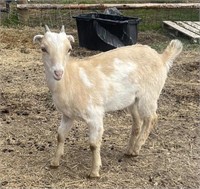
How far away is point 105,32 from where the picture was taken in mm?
7840

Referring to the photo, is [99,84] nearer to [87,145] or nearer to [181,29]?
[87,145]

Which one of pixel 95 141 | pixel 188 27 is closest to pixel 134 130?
pixel 95 141

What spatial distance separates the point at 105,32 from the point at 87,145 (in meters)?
3.81

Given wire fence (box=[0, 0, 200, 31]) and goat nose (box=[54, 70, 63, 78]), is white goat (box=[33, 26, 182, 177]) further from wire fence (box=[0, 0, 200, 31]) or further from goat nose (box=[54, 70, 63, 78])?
wire fence (box=[0, 0, 200, 31])

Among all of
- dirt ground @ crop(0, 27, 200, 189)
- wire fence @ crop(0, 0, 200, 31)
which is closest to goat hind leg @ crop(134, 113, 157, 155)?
dirt ground @ crop(0, 27, 200, 189)

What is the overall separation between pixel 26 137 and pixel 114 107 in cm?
108

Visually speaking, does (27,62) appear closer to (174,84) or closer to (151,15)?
(174,84)

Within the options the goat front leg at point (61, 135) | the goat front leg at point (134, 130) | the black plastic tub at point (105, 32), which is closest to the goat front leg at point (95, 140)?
the goat front leg at point (61, 135)

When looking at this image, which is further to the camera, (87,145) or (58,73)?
(87,145)

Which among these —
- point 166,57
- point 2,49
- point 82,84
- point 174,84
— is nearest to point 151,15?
point 2,49

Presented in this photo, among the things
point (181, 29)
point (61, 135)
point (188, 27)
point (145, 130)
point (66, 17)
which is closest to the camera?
point (61, 135)

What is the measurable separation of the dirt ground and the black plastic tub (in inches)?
64.9

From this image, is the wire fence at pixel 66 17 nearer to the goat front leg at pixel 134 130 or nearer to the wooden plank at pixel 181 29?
the wooden plank at pixel 181 29

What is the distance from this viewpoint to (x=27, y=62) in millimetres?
6957
